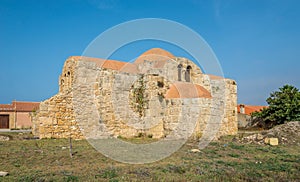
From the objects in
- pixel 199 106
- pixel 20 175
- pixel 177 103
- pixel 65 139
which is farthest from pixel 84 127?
pixel 20 175

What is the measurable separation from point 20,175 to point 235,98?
16.4m

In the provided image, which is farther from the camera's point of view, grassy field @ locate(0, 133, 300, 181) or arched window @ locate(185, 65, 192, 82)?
arched window @ locate(185, 65, 192, 82)

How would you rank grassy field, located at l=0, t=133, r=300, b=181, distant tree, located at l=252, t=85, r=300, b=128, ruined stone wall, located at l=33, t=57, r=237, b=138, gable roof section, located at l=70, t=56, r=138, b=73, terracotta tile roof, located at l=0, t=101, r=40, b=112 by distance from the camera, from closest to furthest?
grassy field, located at l=0, t=133, r=300, b=181 < ruined stone wall, located at l=33, t=57, r=237, b=138 < gable roof section, located at l=70, t=56, r=138, b=73 < distant tree, located at l=252, t=85, r=300, b=128 < terracotta tile roof, located at l=0, t=101, r=40, b=112

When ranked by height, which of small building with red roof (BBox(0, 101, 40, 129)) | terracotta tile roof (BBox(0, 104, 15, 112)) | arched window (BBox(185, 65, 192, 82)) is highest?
arched window (BBox(185, 65, 192, 82))

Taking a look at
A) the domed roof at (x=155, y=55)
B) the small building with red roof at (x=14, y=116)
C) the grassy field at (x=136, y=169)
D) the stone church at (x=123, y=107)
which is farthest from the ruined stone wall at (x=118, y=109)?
the small building with red roof at (x=14, y=116)

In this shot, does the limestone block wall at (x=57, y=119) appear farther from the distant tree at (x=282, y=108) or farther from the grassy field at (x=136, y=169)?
the distant tree at (x=282, y=108)

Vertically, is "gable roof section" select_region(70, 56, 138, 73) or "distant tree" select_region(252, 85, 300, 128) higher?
"gable roof section" select_region(70, 56, 138, 73)

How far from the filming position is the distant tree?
2162cm

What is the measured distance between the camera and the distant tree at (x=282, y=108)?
21.6 metres

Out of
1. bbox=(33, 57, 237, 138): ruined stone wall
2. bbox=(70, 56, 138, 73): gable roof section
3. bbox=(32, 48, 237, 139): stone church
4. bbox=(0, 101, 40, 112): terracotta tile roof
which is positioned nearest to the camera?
bbox=(33, 57, 237, 138): ruined stone wall

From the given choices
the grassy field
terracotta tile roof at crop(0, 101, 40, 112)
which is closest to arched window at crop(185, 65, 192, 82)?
the grassy field

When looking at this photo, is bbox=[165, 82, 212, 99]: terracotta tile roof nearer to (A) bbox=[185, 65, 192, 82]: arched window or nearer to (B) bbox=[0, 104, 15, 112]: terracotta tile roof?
(A) bbox=[185, 65, 192, 82]: arched window

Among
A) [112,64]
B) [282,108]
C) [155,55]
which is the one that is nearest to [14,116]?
[112,64]

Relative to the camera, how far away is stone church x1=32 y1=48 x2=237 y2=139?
46.2 feet
